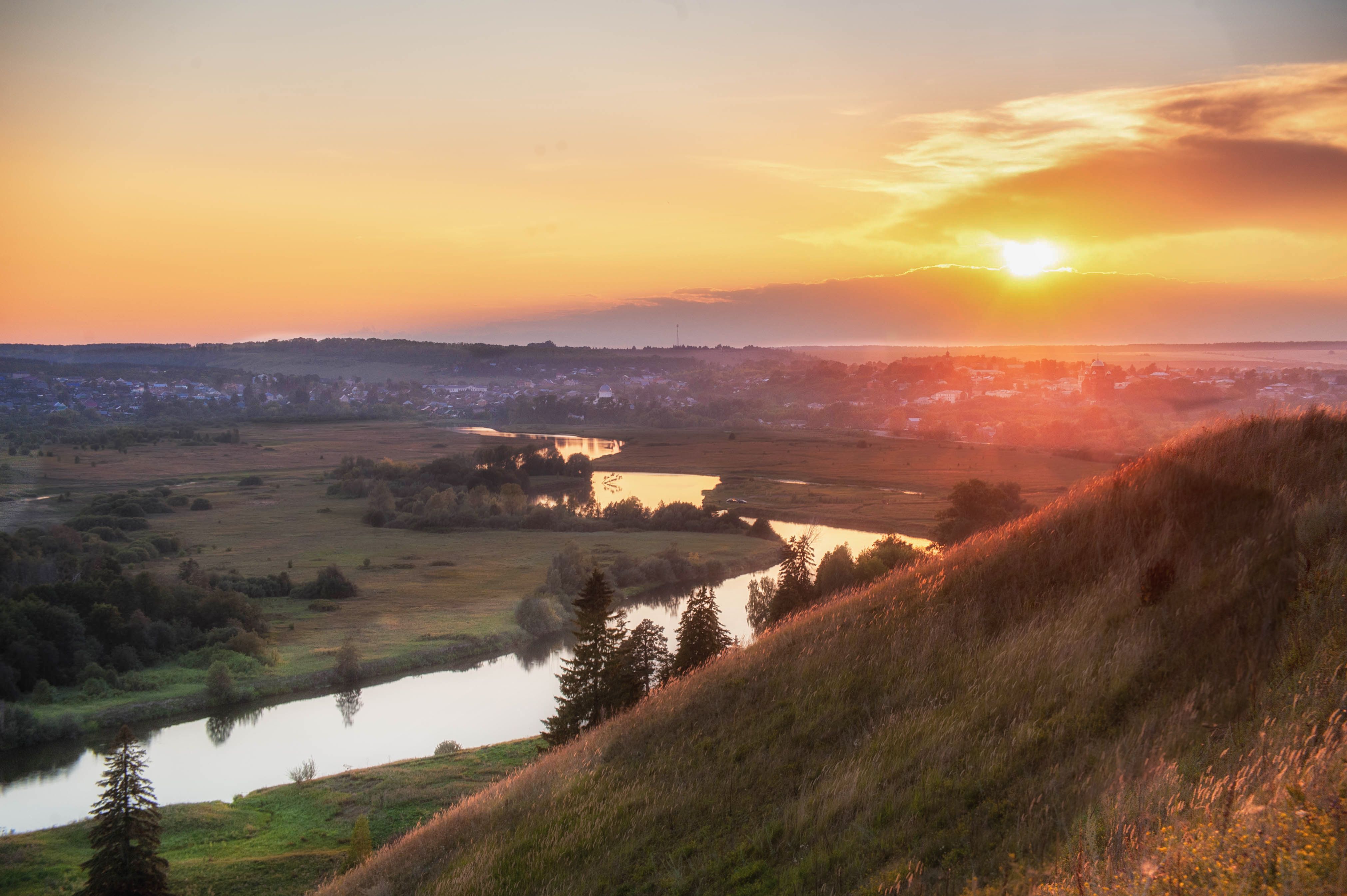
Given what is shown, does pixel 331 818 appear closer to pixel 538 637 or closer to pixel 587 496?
pixel 538 637

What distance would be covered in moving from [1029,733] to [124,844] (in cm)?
1599

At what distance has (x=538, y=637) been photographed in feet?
141

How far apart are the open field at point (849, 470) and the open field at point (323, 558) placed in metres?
10.5

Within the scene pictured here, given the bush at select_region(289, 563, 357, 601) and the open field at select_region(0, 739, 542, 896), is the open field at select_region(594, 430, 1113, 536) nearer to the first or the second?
the open field at select_region(0, 739, 542, 896)

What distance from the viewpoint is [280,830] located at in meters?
22.8

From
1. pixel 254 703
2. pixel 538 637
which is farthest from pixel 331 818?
pixel 538 637

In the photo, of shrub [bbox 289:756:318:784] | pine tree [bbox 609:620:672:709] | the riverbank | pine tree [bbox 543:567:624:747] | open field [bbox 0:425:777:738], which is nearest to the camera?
pine tree [bbox 543:567:624:747]

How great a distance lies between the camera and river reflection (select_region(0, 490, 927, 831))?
1083 inches

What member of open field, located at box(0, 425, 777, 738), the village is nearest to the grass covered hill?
the village

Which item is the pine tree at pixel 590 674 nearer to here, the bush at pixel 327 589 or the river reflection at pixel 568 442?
the bush at pixel 327 589

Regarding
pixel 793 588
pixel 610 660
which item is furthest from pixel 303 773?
pixel 793 588

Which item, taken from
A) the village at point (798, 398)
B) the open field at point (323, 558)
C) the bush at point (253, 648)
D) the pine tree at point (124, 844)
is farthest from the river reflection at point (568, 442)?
the pine tree at point (124, 844)

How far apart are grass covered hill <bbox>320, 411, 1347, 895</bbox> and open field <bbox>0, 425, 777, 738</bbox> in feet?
101

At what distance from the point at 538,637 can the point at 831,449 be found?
212 ft
